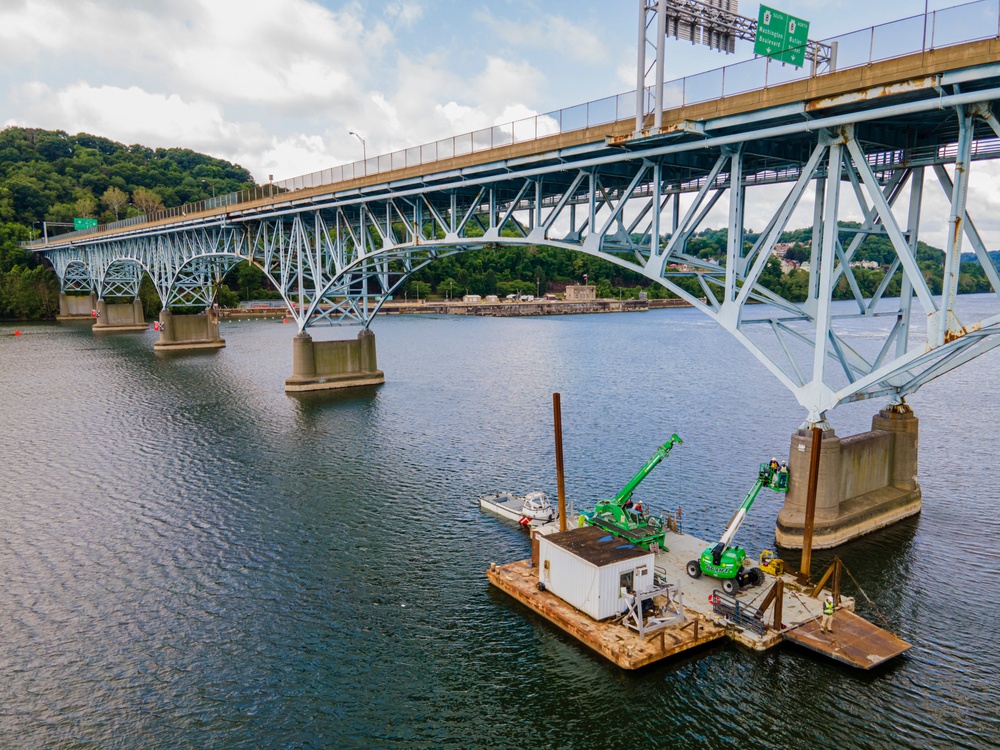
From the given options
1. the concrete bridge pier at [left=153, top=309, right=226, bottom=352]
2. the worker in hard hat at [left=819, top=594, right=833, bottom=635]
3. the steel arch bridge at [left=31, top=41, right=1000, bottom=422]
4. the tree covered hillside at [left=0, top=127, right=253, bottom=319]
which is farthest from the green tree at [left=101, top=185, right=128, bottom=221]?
the worker in hard hat at [left=819, top=594, right=833, bottom=635]

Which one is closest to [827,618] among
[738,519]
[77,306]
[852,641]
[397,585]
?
[852,641]

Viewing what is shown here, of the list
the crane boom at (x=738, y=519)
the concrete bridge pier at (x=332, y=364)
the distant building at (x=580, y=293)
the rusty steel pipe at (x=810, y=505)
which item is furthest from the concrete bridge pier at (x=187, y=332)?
the distant building at (x=580, y=293)

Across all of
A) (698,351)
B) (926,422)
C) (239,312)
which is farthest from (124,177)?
(926,422)

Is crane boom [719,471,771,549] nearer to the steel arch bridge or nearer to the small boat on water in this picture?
the steel arch bridge

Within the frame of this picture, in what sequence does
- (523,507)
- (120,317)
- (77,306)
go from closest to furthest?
(523,507)
(120,317)
(77,306)

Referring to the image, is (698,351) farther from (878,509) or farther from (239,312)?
(239,312)

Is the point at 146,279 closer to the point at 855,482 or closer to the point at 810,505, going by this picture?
the point at 855,482

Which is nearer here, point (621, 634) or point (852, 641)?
point (852, 641)
